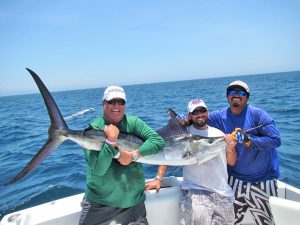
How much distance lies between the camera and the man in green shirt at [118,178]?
7.68ft

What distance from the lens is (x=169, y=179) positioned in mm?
3293

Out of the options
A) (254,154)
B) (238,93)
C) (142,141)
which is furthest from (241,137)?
(142,141)

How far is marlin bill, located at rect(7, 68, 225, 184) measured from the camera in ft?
7.52

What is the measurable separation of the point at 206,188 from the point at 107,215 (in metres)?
0.92

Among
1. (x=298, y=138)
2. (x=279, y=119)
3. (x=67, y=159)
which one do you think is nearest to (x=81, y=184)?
(x=67, y=159)

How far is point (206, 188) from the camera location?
2.69 m

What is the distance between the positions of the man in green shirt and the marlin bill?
0.28 feet

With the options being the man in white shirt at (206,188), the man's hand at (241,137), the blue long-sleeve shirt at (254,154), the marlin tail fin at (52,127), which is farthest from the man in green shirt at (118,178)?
the blue long-sleeve shirt at (254,154)

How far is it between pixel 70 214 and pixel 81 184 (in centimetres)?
277

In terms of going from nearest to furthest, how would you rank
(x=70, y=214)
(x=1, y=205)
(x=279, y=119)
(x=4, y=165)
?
(x=70, y=214) → (x=1, y=205) → (x=4, y=165) → (x=279, y=119)

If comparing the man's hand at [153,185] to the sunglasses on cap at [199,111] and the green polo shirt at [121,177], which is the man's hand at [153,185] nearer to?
the green polo shirt at [121,177]

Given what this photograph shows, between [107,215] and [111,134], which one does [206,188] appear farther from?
[111,134]

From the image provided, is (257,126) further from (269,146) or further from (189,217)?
(189,217)

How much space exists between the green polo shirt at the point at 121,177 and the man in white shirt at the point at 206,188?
479 mm
